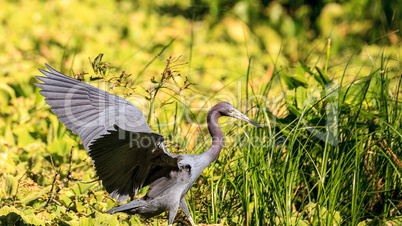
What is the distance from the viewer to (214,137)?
2.63 metres

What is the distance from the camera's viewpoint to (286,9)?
7.20m

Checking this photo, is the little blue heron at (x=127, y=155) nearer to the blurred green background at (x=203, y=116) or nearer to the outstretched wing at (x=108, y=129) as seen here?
the outstretched wing at (x=108, y=129)

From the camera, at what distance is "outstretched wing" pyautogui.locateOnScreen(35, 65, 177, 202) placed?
7.54ft

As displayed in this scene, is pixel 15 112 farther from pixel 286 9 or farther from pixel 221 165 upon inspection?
pixel 286 9

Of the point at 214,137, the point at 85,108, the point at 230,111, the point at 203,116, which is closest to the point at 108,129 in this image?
the point at 85,108

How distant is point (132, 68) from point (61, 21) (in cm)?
162

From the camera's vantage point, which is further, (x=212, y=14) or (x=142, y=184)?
(x=212, y=14)

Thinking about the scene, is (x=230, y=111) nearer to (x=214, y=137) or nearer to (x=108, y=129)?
(x=214, y=137)

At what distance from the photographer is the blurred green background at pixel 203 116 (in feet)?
9.05

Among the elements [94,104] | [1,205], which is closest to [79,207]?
[1,205]

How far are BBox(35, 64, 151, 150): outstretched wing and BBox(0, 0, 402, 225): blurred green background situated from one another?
0.44ft

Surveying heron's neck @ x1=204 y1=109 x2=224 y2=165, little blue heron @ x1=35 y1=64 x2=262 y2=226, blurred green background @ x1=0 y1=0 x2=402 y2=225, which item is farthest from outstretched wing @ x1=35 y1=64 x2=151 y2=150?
heron's neck @ x1=204 y1=109 x2=224 y2=165

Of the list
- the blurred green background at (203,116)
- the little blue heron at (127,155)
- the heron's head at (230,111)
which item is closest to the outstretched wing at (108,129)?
the little blue heron at (127,155)

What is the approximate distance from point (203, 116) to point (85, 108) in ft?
5.61
